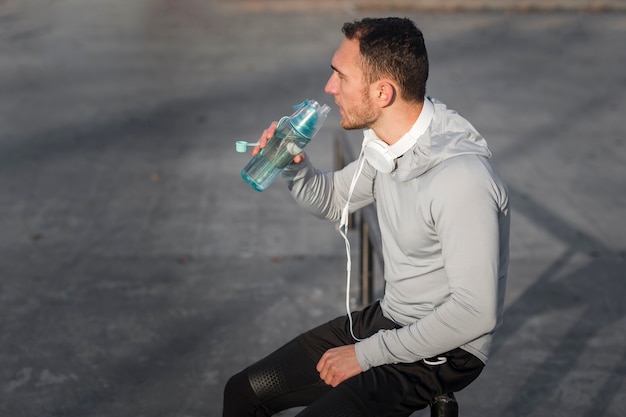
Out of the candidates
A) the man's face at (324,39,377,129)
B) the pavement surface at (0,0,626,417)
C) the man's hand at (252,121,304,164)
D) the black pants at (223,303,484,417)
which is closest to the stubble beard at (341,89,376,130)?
the man's face at (324,39,377,129)

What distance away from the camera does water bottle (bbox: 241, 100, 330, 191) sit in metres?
3.25

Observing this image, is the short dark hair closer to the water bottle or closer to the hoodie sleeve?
the water bottle

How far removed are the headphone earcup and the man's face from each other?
2.9 inches

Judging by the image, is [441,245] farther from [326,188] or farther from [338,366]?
[326,188]

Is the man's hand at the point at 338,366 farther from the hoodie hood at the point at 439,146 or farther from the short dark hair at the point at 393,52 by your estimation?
the short dark hair at the point at 393,52

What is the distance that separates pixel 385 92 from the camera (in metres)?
3.04

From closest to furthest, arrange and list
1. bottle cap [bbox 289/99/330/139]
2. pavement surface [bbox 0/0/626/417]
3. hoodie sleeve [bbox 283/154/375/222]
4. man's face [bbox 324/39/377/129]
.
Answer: man's face [bbox 324/39/377/129]
bottle cap [bbox 289/99/330/139]
hoodie sleeve [bbox 283/154/375/222]
pavement surface [bbox 0/0/626/417]

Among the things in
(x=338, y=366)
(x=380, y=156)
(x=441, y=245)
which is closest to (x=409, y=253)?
(x=441, y=245)

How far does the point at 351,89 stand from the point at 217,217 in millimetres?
3664

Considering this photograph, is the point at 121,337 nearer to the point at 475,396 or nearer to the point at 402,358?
the point at 475,396

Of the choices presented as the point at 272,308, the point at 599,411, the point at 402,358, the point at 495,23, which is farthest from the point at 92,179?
the point at 495,23

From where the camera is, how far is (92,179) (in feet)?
23.8

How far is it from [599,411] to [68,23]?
33.3 ft

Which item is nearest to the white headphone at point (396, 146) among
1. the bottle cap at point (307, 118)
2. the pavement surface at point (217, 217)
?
the bottle cap at point (307, 118)
